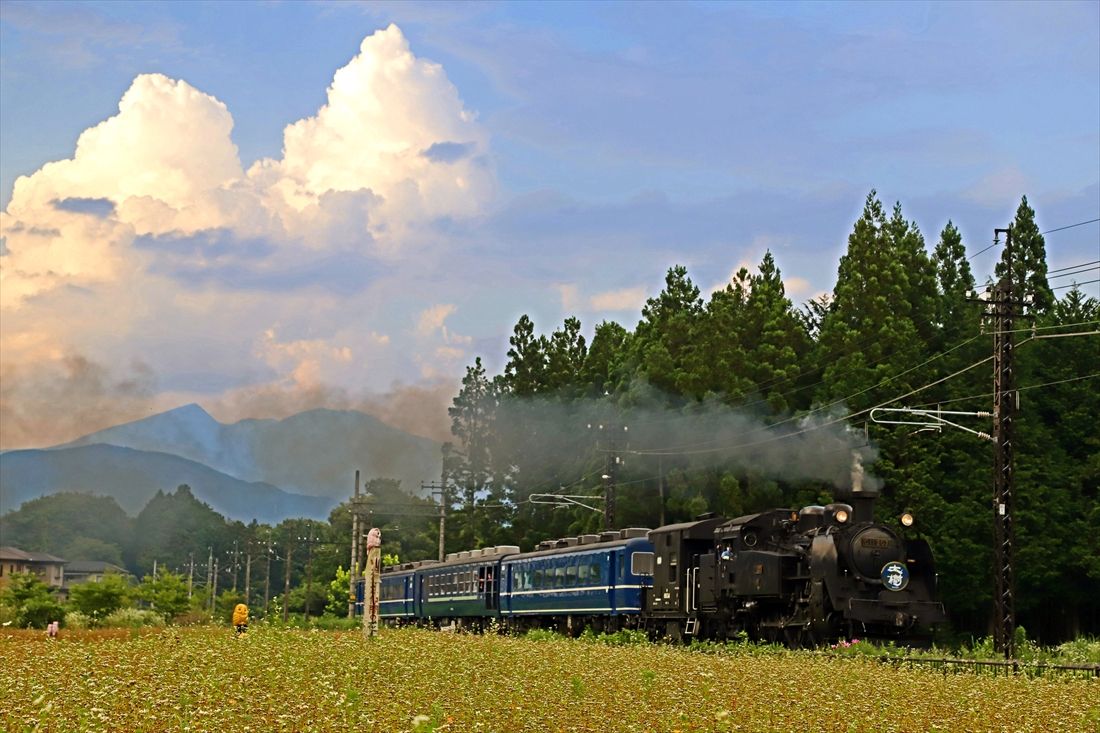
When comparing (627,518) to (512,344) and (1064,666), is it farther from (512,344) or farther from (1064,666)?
(1064,666)

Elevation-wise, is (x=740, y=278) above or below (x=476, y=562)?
above

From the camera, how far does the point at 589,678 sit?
2208cm

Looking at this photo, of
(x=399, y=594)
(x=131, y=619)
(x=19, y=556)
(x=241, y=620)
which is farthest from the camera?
(x=19, y=556)

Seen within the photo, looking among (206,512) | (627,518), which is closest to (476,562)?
(627,518)

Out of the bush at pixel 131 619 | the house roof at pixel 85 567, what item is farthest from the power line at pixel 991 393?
the house roof at pixel 85 567

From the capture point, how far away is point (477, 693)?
744 inches

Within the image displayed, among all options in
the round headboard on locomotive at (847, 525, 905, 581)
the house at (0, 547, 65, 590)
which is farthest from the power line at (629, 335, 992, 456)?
the house at (0, 547, 65, 590)

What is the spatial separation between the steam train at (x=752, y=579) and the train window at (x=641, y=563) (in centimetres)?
3

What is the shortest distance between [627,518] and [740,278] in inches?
639

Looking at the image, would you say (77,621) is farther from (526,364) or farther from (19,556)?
(19,556)

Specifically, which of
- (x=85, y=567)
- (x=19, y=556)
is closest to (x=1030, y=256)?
(x=19, y=556)

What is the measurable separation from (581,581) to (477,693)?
26867 millimetres

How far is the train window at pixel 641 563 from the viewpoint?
137 ft

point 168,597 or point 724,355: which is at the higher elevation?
point 724,355
